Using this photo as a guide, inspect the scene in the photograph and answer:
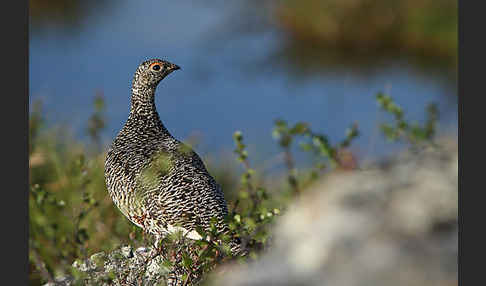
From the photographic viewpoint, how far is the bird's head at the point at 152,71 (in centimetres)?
359

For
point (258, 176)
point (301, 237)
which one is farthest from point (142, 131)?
point (301, 237)

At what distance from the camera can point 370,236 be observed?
1.38 meters

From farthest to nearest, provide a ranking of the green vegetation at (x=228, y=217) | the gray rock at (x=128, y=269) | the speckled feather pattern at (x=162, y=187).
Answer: the speckled feather pattern at (x=162, y=187) → the gray rock at (x=128, y=269) → the green vegetation at (x=228, y=217)

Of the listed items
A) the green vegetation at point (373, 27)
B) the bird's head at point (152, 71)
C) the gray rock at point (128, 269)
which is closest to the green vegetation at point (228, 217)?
the gray rock at point (128, 269)

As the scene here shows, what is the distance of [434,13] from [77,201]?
12.0 metres

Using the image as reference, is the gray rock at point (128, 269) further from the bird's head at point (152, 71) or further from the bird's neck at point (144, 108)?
the bird's head at point (152, 71)

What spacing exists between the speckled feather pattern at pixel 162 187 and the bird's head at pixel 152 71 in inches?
17.2

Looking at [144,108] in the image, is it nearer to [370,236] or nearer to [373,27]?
[370,236]

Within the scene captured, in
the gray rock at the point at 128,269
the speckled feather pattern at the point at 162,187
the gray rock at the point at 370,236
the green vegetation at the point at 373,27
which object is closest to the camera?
the gray rock at the point at 370,236

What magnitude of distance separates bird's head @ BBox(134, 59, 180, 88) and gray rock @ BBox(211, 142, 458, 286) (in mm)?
2205

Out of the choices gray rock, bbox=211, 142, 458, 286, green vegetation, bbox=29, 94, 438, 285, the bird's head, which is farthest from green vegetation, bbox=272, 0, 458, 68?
gray rock, bbox=211, 142, 458, 286

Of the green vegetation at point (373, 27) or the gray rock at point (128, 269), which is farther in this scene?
the green vegetation at point (373, 27)

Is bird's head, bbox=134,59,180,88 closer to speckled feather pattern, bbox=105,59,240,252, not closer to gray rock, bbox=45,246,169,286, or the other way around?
speckled feather pattern, bbox=105,59,240,252

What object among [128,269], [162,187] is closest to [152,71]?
[162,187]
